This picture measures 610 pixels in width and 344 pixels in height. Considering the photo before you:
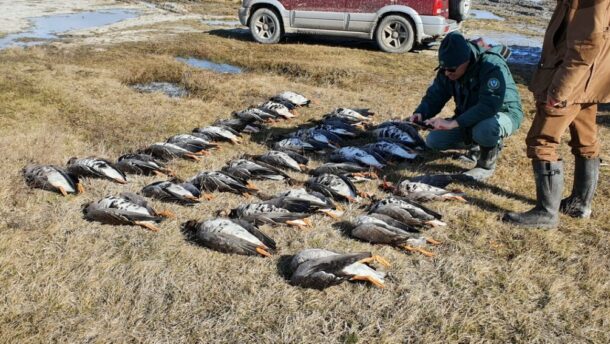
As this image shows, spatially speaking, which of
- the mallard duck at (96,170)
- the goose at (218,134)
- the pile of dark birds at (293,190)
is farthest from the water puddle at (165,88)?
the mallard duck at (96,170)

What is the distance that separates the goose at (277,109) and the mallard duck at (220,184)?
2480mm

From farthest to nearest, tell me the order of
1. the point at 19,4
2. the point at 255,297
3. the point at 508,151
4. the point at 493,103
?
the point at 19,4 < the point at 508,151 < the point at 493,103 < the point at 255,297

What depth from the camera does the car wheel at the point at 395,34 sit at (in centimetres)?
1106

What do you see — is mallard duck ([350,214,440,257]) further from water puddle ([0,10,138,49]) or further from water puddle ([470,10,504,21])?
water puddle ([470,10,504,21])

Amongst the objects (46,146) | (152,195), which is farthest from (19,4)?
(152,195)

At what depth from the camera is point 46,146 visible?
17.6ft

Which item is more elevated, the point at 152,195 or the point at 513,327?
the point at 152,195

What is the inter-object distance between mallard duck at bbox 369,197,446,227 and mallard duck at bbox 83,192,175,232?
6.23ft

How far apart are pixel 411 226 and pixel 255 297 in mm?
1598

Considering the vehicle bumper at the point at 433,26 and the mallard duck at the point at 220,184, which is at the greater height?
Result: the vehicle bumper at the point at 433,26

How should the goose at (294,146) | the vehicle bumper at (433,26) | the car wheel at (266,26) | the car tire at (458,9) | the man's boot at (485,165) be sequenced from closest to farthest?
the man's boot at (485,165) < the goose at (294,146) < the vehicle bumper at (433,26) < the car tire at (458,9) < the car wheel at (266,26)

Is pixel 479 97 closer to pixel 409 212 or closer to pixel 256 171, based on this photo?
pixel 409 212

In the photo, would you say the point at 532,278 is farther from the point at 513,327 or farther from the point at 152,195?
the point at 152,195

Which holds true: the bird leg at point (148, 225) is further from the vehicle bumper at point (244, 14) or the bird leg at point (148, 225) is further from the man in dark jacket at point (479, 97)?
the vehicle bumper at point (244, 14)
